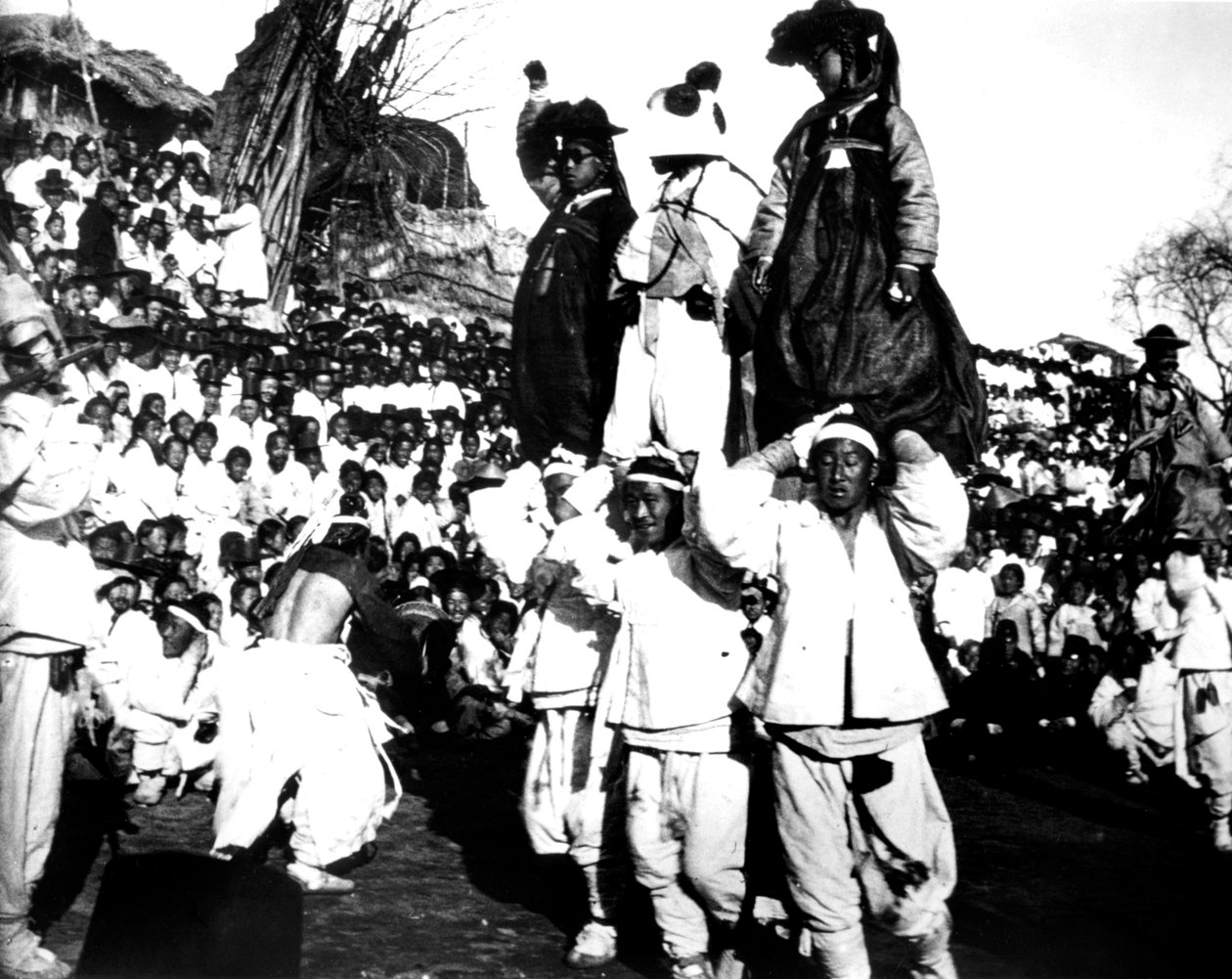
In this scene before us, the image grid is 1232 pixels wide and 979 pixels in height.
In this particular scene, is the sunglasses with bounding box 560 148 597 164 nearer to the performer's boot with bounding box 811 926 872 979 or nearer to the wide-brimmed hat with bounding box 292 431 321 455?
the performer's boot with bounding box 811 926 872 979

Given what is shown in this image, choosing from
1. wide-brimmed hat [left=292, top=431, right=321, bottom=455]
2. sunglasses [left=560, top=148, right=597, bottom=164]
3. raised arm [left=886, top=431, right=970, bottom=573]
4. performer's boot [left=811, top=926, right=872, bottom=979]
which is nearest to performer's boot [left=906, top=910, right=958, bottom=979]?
performer's boot [left=811, top=926, right=872, bottom=979]

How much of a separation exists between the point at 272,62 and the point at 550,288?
7431 millimetres

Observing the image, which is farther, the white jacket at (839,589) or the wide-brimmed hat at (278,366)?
the wide-brimmed hat at (278,366)

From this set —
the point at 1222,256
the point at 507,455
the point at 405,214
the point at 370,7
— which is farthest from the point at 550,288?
the point at 405,214

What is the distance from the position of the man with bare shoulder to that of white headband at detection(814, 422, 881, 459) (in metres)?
2.28

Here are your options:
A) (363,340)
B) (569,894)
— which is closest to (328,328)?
(363,340)

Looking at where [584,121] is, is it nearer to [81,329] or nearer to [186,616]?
[186,616]

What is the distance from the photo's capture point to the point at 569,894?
5512 mm

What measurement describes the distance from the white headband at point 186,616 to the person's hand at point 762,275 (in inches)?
148

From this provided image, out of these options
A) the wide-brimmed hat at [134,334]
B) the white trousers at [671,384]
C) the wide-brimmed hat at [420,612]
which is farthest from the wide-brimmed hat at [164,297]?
the white trousers at [671,384]

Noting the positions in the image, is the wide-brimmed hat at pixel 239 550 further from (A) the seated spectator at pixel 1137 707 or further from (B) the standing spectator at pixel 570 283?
(A) the seated spectator at pixel 1137 707

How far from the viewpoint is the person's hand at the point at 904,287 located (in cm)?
455

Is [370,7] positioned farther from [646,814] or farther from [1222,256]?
[646,814]

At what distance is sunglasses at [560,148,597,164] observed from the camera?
593 cm
